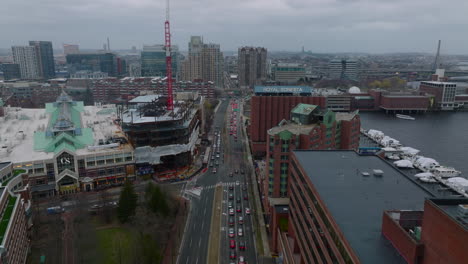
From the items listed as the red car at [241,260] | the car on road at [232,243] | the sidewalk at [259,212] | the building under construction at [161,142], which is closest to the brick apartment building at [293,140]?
the sidewalk at [259,212]

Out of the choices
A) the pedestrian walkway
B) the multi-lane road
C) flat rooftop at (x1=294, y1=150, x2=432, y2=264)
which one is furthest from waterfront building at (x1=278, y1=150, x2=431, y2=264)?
the pedestrian walkway

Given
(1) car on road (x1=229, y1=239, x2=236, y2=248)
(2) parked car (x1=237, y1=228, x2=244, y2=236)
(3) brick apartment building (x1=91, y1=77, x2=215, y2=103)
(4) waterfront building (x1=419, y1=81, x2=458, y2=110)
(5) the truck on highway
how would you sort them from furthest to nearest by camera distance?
(3) brick apartment building (x1=91, y1=77, x2=215, y2=103)
(4) waterfront building (x1=419, y1=81, x2=458, y2=110)
(5) the truck on highway
(2) parked car (x1=237, y1=228, x2=244, y2=236)
(1) car on road (x1=229, y1=239, x2=236, y2=248)

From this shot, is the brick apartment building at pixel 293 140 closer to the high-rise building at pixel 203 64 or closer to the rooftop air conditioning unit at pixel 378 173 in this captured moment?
the rooftop air conditioning unit at pixel 378 173

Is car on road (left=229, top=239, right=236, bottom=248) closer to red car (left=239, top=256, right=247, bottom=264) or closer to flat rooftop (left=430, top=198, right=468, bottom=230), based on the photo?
red car (left=239, top=256, right=247, bottom=264)

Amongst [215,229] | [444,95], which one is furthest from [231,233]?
[444,95]

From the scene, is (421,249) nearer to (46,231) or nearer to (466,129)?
(46,231)
